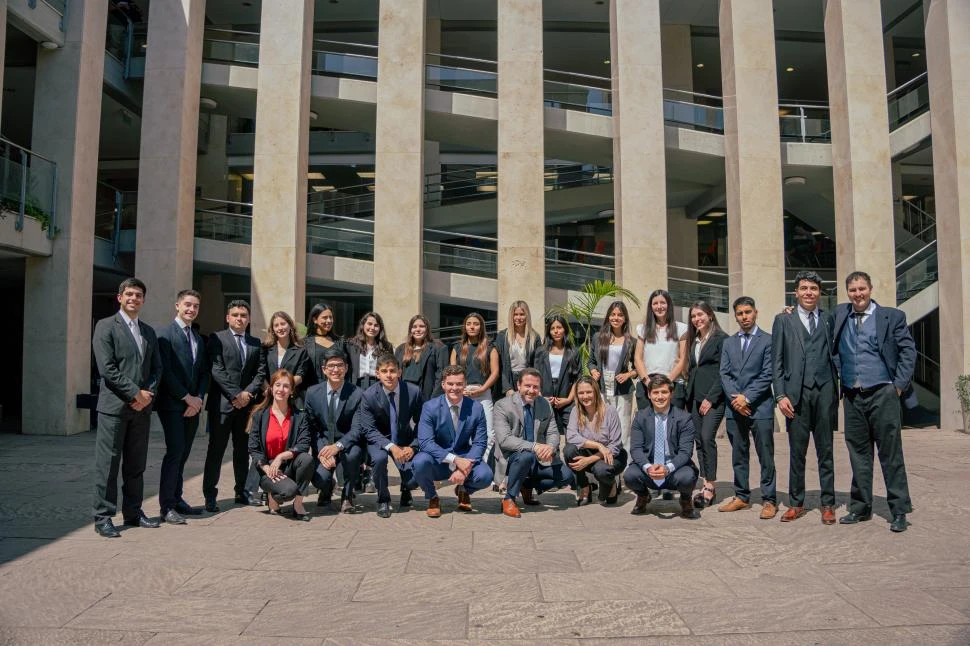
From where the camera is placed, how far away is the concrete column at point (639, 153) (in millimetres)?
14523

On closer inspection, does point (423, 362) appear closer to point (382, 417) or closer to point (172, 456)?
point (382, 417)

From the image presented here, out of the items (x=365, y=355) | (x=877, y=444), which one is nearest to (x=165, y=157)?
(x=365, y=355)

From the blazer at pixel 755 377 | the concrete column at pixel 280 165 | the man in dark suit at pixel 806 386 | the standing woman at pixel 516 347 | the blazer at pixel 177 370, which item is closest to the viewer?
the man in dark suit at pixel 806 386

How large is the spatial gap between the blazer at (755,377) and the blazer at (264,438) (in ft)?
12.4

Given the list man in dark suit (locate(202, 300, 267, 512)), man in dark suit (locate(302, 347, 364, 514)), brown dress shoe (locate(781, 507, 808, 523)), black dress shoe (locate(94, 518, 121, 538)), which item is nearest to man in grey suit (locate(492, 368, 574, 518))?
man in dark suit (locate(302, 347, 364, 514))

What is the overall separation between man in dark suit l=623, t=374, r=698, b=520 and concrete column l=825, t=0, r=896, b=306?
9870 mm

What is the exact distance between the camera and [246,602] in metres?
4.10

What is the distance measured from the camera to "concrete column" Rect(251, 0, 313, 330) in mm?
14391

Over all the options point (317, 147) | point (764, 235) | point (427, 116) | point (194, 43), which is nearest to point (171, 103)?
point (194, 43)

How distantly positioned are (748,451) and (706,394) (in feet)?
2.13

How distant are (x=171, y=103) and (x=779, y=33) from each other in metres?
15.1

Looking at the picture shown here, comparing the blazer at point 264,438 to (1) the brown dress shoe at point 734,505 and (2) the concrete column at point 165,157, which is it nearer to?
(1) the brown dress shoe at point 734,505

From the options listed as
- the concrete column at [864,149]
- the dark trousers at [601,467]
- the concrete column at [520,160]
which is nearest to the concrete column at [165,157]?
the concrete column at [520,160]

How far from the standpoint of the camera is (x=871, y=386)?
596 cm
